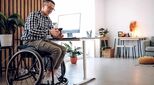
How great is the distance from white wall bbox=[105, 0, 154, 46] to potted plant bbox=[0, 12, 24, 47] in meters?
5.33

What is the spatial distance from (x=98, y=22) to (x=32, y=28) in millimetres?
6109

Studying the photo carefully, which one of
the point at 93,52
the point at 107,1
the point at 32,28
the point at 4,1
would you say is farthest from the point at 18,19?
the point at 107,1

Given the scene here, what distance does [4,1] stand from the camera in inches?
197

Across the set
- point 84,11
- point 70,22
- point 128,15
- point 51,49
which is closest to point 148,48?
point 128,15

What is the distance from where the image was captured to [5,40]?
169 inches

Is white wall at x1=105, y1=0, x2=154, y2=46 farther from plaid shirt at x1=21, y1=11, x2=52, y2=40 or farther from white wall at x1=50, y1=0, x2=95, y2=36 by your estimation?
plaid shirt at x1=21, y1=11, x2=52, y2=40

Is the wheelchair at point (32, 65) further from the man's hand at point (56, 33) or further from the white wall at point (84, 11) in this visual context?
the white wall at point (84, 11)

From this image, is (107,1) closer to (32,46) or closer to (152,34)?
(152,34)

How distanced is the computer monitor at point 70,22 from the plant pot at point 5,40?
3.61m

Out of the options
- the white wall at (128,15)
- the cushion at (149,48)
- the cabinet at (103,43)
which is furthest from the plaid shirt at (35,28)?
the white wall at (128,15)

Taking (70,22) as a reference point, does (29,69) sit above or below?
below

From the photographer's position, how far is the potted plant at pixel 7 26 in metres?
4.26

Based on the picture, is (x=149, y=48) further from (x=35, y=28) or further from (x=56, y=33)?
(x=35, y=28)

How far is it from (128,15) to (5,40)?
5.74 m
